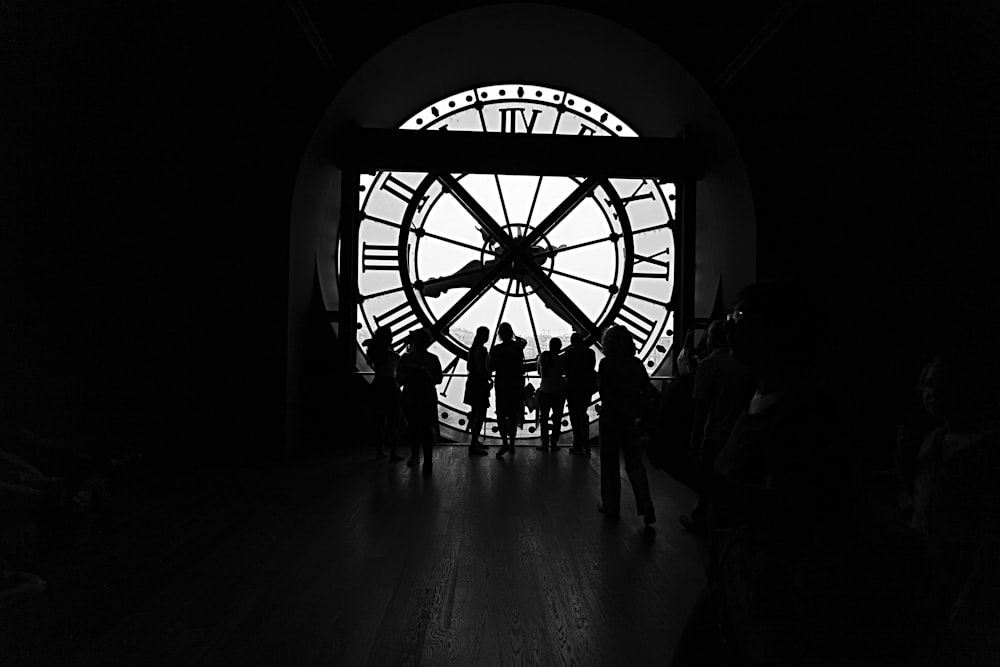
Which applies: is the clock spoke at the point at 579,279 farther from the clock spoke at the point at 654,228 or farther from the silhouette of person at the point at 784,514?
the silhouette of person at the point at 784,514

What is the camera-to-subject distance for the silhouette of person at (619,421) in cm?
374

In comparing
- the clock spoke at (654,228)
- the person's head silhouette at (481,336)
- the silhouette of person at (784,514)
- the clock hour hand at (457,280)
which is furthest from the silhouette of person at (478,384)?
the silhouette of person at (784,514)

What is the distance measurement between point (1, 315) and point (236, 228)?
151cm

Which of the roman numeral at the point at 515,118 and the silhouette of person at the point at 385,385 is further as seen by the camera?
the roman numeral at the point at 515,118

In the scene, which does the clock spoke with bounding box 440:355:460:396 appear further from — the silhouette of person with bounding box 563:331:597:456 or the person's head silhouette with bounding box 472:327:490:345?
the silhouette of person with bounding box 563:331:597:456

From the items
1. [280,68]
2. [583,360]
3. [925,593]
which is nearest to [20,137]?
[280,68]

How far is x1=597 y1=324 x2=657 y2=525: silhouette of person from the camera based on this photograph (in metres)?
3.74

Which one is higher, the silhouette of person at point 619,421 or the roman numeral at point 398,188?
the roman numeral at point 398,188

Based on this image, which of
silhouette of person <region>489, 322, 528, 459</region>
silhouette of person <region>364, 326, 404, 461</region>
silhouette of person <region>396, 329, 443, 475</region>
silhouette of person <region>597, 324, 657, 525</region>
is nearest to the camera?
silhouette of person <region>597, 324, 657, 525</region>

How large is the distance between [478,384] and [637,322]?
5.73 feet

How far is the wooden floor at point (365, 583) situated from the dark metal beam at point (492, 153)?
2831mm

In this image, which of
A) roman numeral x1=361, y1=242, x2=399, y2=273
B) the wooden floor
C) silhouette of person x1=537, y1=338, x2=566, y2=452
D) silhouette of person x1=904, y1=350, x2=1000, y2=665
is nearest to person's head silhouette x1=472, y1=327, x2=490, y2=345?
silhouette of person x1=537, y1=338, x2=566, y2=452

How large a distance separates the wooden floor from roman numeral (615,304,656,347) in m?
2.83

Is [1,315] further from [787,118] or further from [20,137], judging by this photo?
[787,118]
